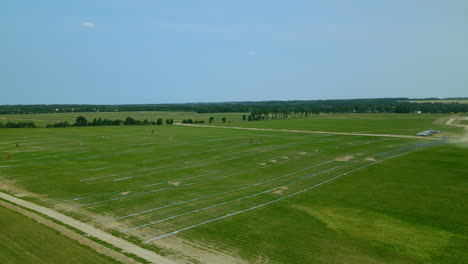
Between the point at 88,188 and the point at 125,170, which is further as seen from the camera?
the point at 125,170

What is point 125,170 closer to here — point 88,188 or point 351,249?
point 88,188

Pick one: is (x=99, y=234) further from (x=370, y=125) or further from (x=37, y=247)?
(x=370, y=125)

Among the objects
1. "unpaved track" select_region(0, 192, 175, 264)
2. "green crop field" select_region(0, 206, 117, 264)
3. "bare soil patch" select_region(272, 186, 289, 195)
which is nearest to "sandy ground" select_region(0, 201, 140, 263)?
"green crop field" select_region(0, 206, 117, 264)

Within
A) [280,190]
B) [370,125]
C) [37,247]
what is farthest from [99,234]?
[370,125]

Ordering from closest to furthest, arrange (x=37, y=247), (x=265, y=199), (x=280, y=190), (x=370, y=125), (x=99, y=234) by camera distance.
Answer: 1. (x=37, y=247)
2. (x=99, y=234)
3. (x=265, y=199)
4. (x=280, y=190)
5. (x=370, y=125)

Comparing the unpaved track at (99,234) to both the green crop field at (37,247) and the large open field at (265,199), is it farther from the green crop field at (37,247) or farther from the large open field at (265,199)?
the green crop field at (37,247)

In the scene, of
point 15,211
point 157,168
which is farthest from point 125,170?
point 15,211
